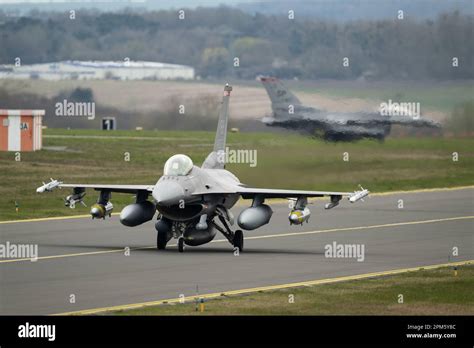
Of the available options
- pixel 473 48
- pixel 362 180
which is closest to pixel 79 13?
pixel 362 180

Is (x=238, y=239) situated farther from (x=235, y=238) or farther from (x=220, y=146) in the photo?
(x=220, y=146)

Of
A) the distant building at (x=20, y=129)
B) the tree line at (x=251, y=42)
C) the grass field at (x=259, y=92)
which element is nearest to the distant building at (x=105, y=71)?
the grass field at (x=259, y=92)

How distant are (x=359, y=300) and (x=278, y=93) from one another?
29.4 m

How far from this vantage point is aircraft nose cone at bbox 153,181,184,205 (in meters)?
36.2

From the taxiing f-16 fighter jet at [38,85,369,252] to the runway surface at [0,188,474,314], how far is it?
0.67 m

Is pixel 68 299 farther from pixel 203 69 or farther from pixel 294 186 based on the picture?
pixel 203 69

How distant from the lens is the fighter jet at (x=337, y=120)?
5084cm

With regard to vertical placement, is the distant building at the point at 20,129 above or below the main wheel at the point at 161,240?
above

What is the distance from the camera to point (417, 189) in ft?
213

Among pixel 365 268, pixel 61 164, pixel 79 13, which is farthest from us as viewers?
pixel 79 13

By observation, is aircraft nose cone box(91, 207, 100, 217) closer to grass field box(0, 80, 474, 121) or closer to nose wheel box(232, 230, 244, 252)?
nose wheel box(232, 230, 244, 252)

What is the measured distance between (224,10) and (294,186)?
31095 millimetres

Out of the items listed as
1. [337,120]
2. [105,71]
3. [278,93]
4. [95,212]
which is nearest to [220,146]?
[95,212]

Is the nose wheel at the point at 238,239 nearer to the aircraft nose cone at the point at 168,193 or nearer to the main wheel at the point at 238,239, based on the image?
the main wheel at the point at 238,239
